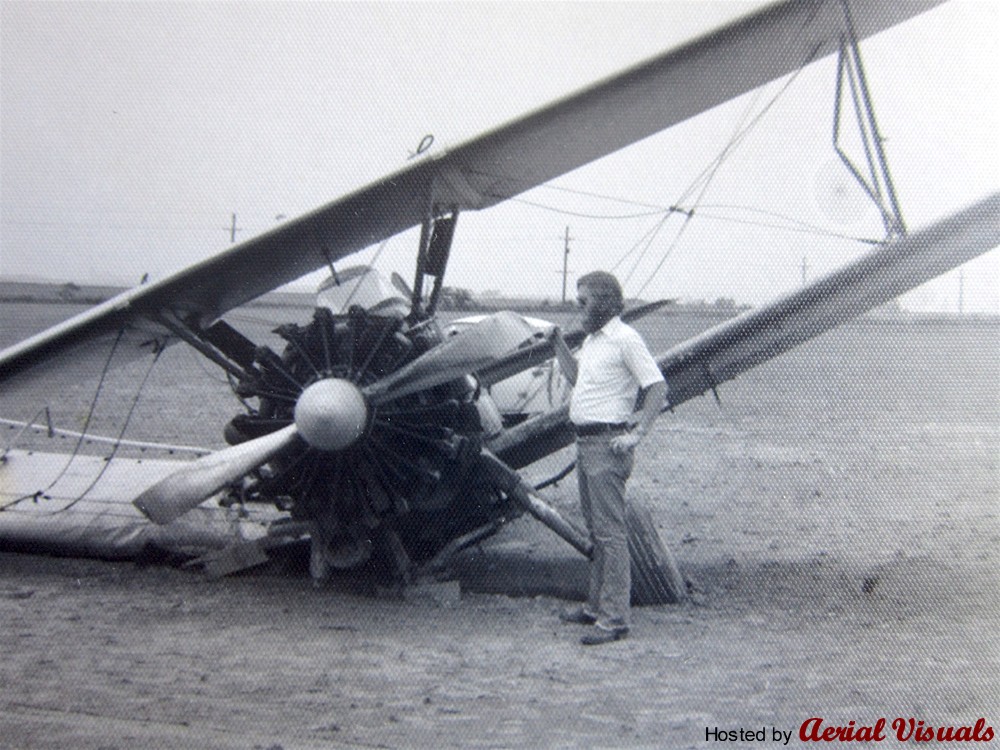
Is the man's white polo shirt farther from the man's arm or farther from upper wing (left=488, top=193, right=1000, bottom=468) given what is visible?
upper wing (left=488, top=193, right=1000, bottom=468)

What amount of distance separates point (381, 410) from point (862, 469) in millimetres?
7672

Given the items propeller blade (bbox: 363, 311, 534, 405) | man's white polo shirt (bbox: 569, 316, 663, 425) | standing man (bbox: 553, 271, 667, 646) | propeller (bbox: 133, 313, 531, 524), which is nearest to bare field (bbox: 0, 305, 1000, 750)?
standing man (bbox: 553, 271, 667, 646)

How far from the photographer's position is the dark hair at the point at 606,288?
18.2 ft

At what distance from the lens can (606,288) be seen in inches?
219

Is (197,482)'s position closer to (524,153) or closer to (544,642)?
(544,642)

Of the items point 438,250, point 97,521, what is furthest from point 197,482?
point 438,250

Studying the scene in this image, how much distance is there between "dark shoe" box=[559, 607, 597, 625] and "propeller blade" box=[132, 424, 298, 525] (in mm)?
2021

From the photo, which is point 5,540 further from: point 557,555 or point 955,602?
point 955,602

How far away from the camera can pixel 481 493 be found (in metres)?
6.72

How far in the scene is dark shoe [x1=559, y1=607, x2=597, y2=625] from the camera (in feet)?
18.5

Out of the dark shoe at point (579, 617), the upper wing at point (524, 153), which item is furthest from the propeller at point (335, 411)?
the dark shoe at point (579, 617)

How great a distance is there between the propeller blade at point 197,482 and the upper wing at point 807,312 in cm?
174

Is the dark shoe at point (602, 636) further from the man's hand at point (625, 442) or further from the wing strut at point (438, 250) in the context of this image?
the wing strut at point (438, 250)

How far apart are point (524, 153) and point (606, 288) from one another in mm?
1268
